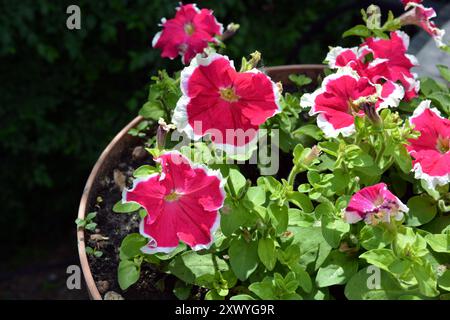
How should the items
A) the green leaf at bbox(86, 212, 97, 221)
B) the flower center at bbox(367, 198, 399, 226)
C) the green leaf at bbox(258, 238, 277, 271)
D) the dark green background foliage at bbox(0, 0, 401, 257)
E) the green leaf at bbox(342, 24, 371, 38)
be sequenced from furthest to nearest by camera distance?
the dark green background foliage at bbox(0, 0, 401, 257) < the green leaf at bbox(342, 24, 371, 38) < the green leaf at bbox(86, 212, 97, 221) < the green leaf at bbox(258, 238, 277, 271) < the flower center at bbox(367, 198, 399, 226)

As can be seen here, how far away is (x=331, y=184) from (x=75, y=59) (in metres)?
1.31

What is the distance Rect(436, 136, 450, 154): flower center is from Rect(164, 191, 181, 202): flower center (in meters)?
0.49

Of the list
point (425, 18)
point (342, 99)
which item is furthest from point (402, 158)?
point (425, 18)

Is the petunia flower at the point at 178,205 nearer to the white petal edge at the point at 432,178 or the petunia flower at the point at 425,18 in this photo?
the white petal edge at the point at 432,178

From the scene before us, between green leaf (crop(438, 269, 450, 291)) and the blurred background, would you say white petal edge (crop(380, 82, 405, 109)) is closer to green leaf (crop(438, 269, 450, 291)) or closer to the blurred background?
green leaf (crop(438, 269, 450, 291))

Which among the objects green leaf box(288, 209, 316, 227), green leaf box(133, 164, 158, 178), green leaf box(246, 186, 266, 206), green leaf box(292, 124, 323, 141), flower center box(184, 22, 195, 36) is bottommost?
green leaf box(288, 209, 316, 227)

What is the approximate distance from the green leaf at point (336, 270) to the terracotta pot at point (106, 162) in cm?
40

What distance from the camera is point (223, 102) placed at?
1.11 m

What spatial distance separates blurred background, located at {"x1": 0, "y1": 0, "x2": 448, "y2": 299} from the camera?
6.85 ft

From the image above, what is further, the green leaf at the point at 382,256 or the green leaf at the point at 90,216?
the green leaf at the point at 90,216

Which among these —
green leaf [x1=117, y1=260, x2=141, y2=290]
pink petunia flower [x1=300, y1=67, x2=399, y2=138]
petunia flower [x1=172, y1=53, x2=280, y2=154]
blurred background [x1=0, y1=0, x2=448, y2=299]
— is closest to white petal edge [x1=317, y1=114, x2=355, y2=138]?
pink petunia flower [x1=300, y1=67, x2=399, y2=138]

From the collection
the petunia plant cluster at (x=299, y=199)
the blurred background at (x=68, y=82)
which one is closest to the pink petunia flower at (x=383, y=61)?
the petunia plant cluster at (x=299, y=199)

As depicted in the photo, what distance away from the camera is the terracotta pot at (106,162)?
117 cm
